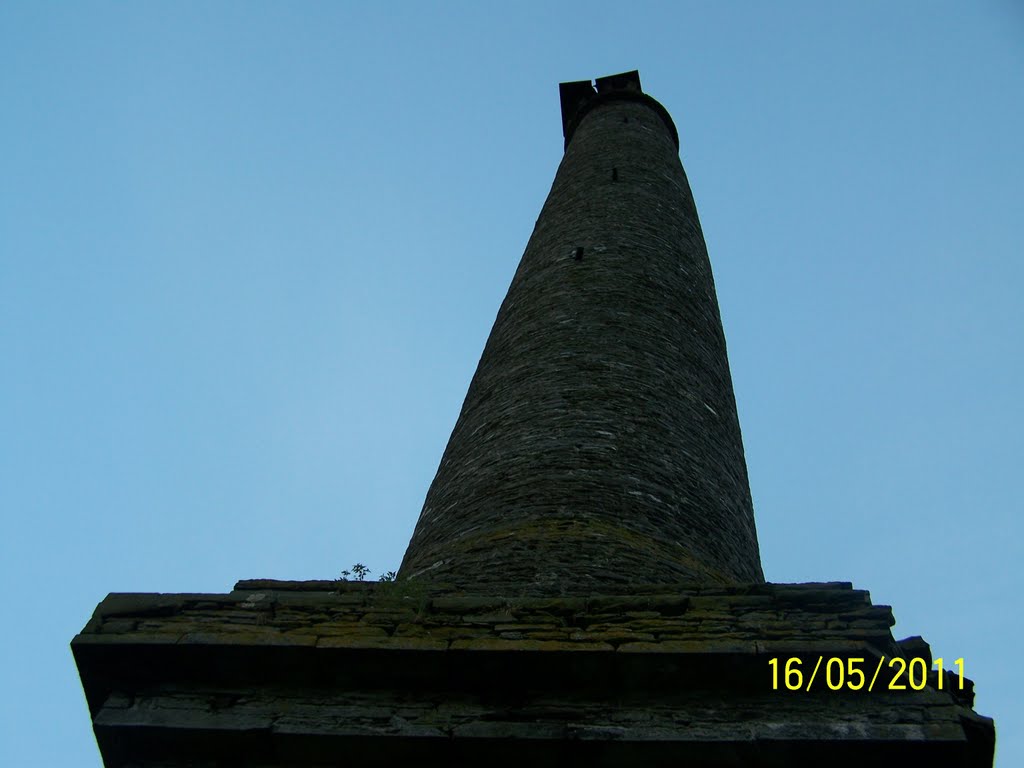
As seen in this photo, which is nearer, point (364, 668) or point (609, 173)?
point (364, 668)

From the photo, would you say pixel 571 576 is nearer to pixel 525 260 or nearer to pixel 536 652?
pixel 536 652

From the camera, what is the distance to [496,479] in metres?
5.82

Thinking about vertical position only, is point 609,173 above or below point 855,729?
above

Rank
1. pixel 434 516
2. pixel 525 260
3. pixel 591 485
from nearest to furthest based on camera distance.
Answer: pixel 591 485 → pixel 434 516 → pixel 525 260

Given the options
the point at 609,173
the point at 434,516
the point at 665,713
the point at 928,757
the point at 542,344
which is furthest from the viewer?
the point at 609,173

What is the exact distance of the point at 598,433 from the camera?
19.6 ft

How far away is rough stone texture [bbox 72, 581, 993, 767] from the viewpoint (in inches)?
133

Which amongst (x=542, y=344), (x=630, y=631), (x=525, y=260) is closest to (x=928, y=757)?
(x=630, y=631)

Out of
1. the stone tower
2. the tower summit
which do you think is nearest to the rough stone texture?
the stone tower

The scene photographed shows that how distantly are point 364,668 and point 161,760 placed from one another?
668 mm

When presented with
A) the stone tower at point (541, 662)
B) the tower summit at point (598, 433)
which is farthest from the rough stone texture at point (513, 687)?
the tower summit at point (598, 433)

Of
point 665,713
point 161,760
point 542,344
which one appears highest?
point 542,344

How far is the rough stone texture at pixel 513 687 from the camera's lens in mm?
3391

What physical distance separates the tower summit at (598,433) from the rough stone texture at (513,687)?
58 centimetres
